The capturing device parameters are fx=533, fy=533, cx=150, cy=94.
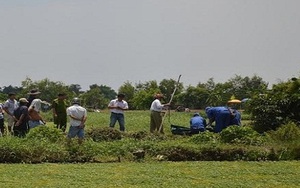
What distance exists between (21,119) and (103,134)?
2288 mm

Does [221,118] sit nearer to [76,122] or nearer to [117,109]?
[117,109]

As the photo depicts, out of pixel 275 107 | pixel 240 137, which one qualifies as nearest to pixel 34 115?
pixel 240 137

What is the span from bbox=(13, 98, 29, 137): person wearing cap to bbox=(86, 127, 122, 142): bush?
5.74 ft

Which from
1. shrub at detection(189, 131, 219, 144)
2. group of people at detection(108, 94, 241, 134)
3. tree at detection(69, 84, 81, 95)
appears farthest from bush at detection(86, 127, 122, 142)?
tree at detection(69, 84, 81, 95)

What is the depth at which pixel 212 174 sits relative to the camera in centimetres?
1006

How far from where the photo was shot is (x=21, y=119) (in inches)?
577

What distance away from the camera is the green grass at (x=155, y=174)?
9.07 m

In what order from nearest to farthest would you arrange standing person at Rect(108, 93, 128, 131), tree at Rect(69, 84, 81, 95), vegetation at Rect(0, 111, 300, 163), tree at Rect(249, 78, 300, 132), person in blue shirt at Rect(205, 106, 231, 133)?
1. vegetation at Rect(0, 111, 300, 163)
2. person in blue shirt at Rect(205, 106, 231, 133)
3. standing person at Rect(108, 93, 128, 131)
4. tree at Rect(249, 78, 300, 132)
5. tree at Rect(69, 84, 81, 95)

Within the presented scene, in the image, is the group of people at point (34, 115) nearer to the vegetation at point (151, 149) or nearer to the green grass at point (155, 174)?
the vegetation at point (151, 149)

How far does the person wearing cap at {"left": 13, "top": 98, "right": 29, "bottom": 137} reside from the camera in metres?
14.7

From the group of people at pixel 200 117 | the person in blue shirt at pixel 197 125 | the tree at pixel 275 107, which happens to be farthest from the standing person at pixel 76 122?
the tree at pixel 275 107

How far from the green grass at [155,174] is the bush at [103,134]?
3.33 meters

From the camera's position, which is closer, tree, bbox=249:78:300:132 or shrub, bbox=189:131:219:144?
shrub, bbox=189:131:219:144

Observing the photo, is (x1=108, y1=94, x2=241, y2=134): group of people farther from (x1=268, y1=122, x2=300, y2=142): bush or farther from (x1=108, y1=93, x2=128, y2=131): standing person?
(x1=268, y1=122, x2=300, y2=142): bush
